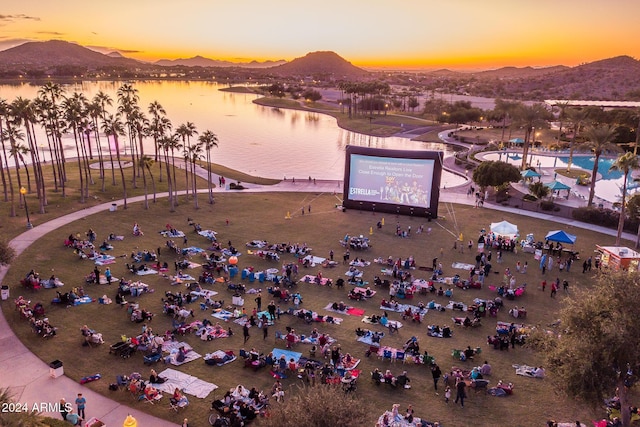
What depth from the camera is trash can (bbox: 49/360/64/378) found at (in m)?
22.9

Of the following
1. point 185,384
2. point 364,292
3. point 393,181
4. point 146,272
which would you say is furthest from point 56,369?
point 393,181

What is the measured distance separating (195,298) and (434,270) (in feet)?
61.7

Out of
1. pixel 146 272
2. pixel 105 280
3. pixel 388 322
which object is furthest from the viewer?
pixel 146 272

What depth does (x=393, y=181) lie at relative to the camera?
52.8m

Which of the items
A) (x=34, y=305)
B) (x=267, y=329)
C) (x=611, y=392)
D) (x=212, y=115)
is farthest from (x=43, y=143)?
(x=611, y=392)

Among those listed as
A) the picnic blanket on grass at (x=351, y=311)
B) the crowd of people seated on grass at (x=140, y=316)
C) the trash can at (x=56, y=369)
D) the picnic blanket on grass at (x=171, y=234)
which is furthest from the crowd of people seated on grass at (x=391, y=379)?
the picnic blanket on grass at (x=171, y=234)

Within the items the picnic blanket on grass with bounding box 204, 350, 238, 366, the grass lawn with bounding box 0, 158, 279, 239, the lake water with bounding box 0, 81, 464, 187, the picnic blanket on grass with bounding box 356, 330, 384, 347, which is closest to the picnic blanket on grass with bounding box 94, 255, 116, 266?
the grass lawn with bounding box 0, 158, 279, 239

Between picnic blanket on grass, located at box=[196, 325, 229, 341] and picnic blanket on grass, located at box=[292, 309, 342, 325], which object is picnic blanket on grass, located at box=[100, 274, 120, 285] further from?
picnic blanket on grass, located at box=[292, 309, 342, 325]

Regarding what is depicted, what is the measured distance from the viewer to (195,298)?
104 feet

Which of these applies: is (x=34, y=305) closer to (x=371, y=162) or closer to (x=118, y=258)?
(x=118, y=258)

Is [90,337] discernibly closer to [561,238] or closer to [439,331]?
[439,331]

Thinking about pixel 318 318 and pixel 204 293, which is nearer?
pixel 318 318

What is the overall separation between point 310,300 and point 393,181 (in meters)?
24.3

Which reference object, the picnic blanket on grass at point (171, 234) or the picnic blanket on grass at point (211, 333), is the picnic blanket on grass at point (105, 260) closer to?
the picnic blanket on grass at point (171, 234)
